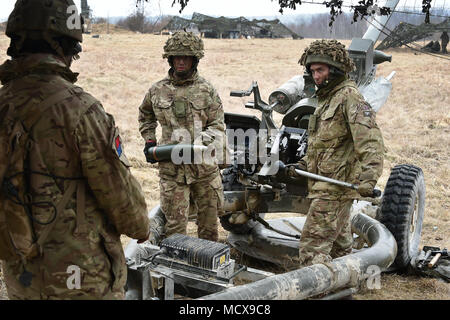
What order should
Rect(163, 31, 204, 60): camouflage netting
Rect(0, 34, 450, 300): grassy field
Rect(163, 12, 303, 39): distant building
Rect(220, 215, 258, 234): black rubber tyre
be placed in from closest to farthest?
Rect(163, 31, 204, 60): camouflage netting
Rect(220, 215, 258, 234): black rubber tyre
Rect(0, 34, 450, 300): grassy field
Rect(163, 12, 303, 39): distant building

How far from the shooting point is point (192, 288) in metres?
3.50

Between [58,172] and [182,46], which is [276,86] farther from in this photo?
[58,172]

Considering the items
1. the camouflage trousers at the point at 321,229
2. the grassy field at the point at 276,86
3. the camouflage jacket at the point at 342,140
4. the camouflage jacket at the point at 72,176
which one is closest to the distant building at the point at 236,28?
the grassy field at the point at 276,86

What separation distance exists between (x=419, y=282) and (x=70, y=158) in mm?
3975

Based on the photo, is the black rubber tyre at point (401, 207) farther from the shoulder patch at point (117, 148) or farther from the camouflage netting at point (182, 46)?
the shoulder patch at point (117, 148)

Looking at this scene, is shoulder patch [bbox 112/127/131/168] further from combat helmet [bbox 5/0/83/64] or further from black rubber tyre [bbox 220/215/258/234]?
black rubber tyre [bbox 220/215/258/234]

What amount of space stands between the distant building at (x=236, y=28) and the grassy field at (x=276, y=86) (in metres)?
1.64

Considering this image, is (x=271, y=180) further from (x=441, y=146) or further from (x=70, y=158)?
(x=441, y=146)

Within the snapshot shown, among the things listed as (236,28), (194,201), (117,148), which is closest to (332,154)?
(194,201)

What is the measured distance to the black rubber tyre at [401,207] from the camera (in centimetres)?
516

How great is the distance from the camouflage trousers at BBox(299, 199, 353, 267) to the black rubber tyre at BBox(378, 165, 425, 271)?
1.12 metres

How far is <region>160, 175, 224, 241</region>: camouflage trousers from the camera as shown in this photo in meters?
4.64

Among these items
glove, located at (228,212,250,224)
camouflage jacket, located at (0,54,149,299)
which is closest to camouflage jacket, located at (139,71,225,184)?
glove, located at (228,212,250,224)
